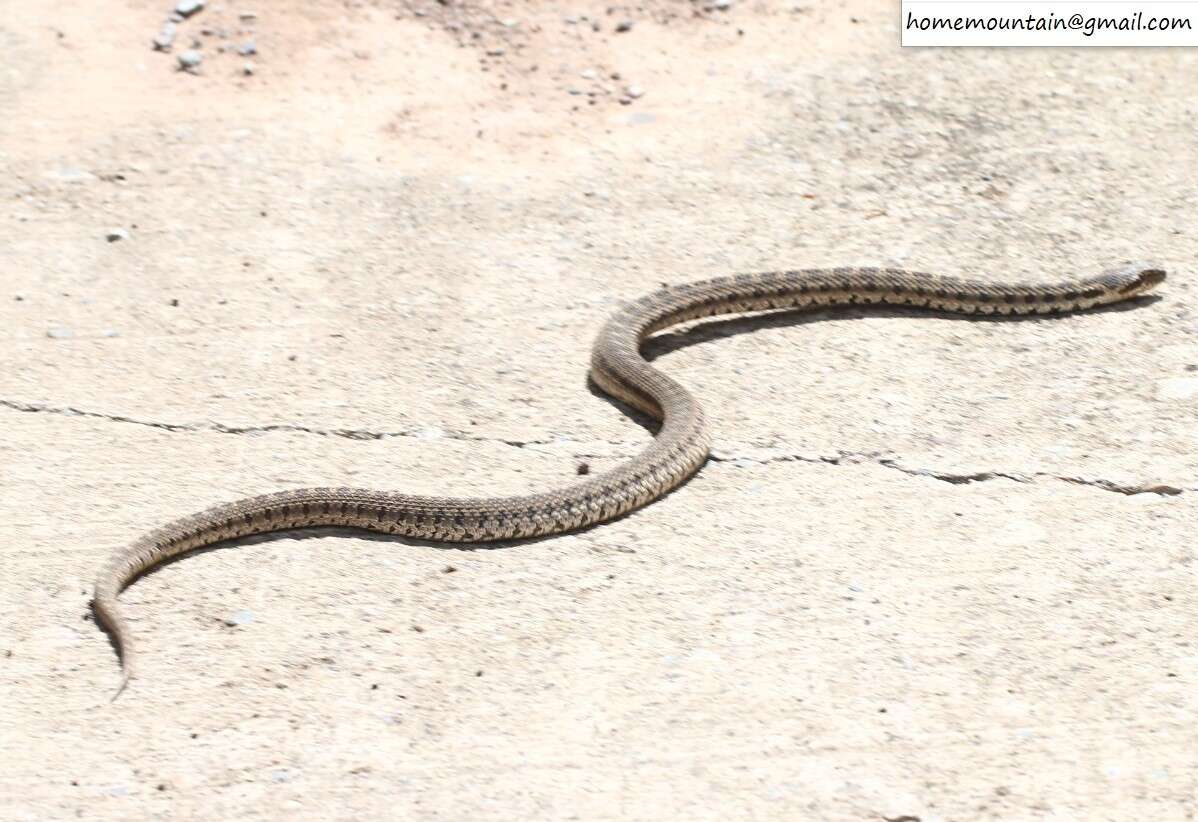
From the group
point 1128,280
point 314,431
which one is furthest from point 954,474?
point 314,431

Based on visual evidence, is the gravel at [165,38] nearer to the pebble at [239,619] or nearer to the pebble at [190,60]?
the pebble at [190,60]

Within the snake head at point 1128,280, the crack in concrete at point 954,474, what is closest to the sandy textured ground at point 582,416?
the crack in concrete at point 954,474

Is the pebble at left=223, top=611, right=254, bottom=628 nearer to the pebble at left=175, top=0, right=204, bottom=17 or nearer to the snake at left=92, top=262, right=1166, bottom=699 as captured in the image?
the snake at left=92, top=262, right=1166, bottom=699

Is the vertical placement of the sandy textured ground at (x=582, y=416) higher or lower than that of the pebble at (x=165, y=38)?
lower

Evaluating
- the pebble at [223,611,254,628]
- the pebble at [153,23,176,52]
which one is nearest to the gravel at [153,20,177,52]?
the pebble at [153,23,176,52]

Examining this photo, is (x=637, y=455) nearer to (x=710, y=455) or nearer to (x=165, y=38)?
(x=710, y=455)

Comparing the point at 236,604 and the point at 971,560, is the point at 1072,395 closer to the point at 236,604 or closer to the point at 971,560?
the point at 971,560

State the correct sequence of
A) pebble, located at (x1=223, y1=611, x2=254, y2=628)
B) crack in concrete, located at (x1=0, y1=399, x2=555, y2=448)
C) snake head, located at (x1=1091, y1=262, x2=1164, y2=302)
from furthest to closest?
snake head, located at (x1=1091, y1=262, x2=1164, y2=302)
crack in concrete, located at (x1=0, y1=399, x2=555, y2=448)
pebble, located at (x1=223, y1=611, x2=254, y2=628)
